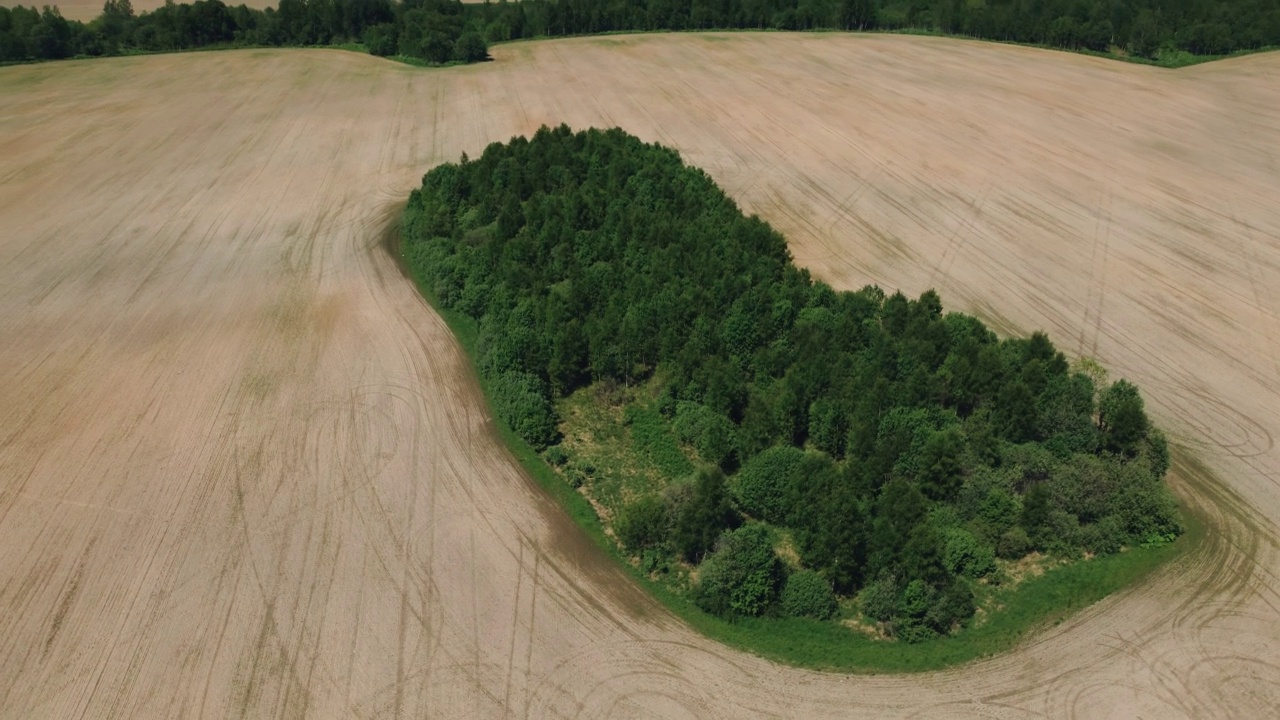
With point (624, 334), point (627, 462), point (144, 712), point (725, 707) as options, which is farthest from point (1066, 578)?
point (144, 712)

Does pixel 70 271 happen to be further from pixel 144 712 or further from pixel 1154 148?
pixel 1154 148

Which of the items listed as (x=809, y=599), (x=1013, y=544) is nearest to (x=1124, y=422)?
(x=1013, y=544)

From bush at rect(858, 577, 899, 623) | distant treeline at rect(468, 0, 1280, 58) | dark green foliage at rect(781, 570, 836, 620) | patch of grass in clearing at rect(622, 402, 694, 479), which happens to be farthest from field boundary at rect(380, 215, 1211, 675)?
distant treeline at rect(468, 0, 1280, 58)

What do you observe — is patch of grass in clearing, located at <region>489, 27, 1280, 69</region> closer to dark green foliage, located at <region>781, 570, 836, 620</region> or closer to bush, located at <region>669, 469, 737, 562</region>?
bush, located at <region>669, 469, 737, 562</region>

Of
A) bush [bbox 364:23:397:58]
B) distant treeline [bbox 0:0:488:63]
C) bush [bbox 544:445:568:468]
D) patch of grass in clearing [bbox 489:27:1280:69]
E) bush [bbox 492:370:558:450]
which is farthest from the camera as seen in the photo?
bush [bbox 364:23:397:58]

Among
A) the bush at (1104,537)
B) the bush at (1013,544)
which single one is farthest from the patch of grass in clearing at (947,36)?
Answer: the bush at (1013,544)
